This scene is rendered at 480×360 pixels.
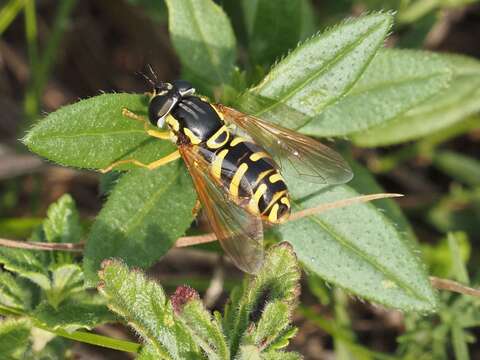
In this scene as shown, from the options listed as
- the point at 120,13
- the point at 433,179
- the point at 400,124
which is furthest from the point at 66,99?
the point at 433,179

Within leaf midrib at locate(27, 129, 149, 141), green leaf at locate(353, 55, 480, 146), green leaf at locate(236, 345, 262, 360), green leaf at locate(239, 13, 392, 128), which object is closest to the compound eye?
leaf midrib at locate(27, 129, 149, 141)

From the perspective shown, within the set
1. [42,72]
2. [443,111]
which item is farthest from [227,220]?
[42,72]

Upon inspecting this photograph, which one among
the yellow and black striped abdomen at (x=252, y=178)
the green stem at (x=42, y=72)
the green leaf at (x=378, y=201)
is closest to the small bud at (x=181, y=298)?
the yellow and black striped abdomen at (x=252, y=178)

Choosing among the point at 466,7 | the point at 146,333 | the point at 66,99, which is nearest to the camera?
the point at 146,333

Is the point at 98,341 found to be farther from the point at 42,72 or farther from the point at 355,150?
the point at 355,150

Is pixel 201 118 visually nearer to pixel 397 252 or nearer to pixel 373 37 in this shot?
pixel 373 37
